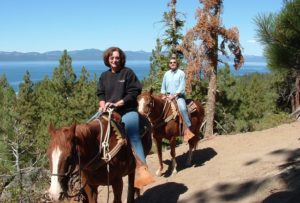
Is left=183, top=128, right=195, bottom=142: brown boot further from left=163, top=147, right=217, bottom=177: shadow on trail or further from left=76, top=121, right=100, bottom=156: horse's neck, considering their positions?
left=76, top=121, right=100, bottom=156: horse's neck

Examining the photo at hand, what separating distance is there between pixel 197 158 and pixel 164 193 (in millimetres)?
3369

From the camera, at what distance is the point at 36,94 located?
129 ft

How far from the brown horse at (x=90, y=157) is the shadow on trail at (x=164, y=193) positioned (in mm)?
1547

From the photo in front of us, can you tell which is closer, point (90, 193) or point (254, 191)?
point (90, 193)

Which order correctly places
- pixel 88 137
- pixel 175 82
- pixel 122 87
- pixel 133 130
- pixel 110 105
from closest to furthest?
pixel 88 137 < pixel 110 105 < pixel 122 87 < pixel 133 130 < pixel 175 82

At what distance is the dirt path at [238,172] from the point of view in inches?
259

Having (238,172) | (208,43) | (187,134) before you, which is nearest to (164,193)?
(238,172)

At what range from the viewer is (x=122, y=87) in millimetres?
5930

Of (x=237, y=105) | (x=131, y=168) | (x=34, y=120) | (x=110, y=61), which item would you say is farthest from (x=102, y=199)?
(x=34, y=120)

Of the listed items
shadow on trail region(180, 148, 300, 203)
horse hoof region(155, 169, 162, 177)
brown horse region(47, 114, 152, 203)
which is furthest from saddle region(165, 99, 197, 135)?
brown horse region(47, 114, 152, 203)

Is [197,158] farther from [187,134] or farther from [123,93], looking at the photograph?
[123,93]

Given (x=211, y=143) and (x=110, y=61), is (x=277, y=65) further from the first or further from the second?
(x=211, y=143)

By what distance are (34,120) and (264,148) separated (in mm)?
29477

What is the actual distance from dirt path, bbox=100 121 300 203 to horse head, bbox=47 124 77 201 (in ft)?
9.89
